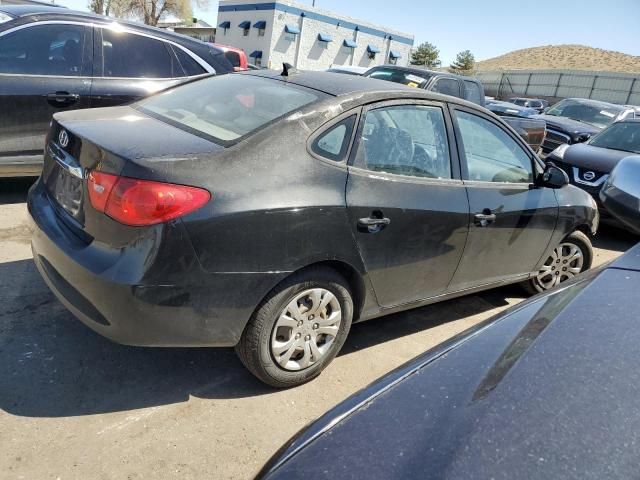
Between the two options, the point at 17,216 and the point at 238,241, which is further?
the point at 17,216

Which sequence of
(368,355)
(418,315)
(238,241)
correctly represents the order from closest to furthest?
(238,241) → (368,355) → (418,315)

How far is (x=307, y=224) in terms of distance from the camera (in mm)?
2588

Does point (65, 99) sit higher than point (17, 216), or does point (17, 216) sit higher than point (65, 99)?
point (65, 99)

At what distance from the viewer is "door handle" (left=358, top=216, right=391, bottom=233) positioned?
2805mm

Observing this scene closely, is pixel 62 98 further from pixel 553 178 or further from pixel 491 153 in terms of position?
A: pixel 553 178

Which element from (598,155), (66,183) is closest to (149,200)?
(66,183)

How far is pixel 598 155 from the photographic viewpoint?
299 inches

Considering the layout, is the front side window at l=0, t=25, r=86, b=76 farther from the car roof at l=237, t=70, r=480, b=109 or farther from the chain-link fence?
the chain-link fence

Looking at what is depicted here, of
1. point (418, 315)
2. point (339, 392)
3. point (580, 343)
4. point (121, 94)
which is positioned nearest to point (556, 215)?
point (418, 315)

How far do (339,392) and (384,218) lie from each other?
1.01 m

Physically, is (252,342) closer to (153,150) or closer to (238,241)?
(238,241)

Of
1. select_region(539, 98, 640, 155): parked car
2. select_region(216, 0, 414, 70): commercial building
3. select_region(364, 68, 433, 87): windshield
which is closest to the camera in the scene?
select_region(364, 68, 433, 87): windshield

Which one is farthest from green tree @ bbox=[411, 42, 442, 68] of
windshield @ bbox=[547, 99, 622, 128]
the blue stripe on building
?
Result: windshield @ bbox=[547, 99, 622, 128]

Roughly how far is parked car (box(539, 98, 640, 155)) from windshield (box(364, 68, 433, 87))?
4.51 metres
